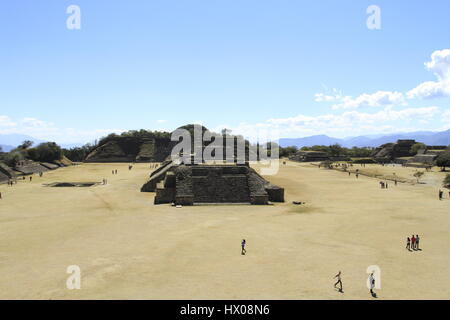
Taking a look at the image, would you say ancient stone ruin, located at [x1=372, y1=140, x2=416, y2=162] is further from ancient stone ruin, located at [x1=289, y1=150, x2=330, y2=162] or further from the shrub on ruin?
the shrub on ruin

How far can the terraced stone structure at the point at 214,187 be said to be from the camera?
33.6 metres

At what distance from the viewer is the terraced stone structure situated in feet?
110

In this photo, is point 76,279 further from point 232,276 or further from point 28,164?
point 28,164

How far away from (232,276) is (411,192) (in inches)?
1369

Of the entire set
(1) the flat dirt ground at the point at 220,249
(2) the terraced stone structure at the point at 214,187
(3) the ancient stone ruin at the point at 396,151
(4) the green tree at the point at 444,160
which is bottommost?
(1) the flat dirt ground at the point at 220,249

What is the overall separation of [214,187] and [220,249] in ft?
52.3

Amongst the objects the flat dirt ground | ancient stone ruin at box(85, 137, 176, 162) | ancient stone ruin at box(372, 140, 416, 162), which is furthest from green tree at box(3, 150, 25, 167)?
ancient stone ruin at box(372, 140, 416, 162)

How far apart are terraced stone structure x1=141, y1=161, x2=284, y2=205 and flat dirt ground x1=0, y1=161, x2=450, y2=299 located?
184 centimetres

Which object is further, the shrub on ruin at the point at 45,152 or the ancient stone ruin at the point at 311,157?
the ancient stone ruin at the point at 311,157

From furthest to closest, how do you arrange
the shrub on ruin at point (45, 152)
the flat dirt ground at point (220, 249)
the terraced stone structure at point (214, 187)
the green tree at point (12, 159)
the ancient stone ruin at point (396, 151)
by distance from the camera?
the ancient stone ruin at point (396, 151), the shrub on ruin at point (45, 152), the green tree at point (12, 159), the terraced stone structure at point (214, 187), the flat dirt ground at point (220, 249)

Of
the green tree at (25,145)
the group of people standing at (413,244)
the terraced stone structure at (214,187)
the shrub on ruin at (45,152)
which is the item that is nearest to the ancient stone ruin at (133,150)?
the shrub on ruin at (45,152)

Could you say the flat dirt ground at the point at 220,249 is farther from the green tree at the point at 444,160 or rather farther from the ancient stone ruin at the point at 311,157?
the ancient stone ruin at the point at 311,157

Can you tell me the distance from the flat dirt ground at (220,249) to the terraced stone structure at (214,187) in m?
1.84
